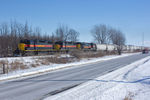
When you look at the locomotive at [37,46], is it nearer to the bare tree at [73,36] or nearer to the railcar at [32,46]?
the railcar at [32,46]

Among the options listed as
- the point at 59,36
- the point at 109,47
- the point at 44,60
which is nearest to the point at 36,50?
the point at 44,60

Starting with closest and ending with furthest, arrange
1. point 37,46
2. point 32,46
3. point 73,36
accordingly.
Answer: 1. point 32,46
2. point 37,46
3. point 73,36

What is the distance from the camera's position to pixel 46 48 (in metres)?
38.2

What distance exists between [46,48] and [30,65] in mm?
15776

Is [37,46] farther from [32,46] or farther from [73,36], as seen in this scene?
[73,36]

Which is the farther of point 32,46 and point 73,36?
point 73,36

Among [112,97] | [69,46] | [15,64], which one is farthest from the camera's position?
[69,46]

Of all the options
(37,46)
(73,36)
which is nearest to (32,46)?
(37,46)

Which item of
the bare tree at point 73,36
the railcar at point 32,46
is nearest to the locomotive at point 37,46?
the railcar at point 32,46

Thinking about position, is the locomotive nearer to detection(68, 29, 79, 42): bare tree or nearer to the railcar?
the railcar

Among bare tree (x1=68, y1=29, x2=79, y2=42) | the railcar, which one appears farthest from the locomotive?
bare tree (x1=68, y1=29, x2=79, y2=42)

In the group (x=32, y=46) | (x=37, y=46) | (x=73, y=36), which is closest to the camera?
(x=32, y=46)

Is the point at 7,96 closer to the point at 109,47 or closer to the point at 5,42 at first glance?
the point at 5,42

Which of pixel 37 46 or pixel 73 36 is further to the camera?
pixel 73 36
